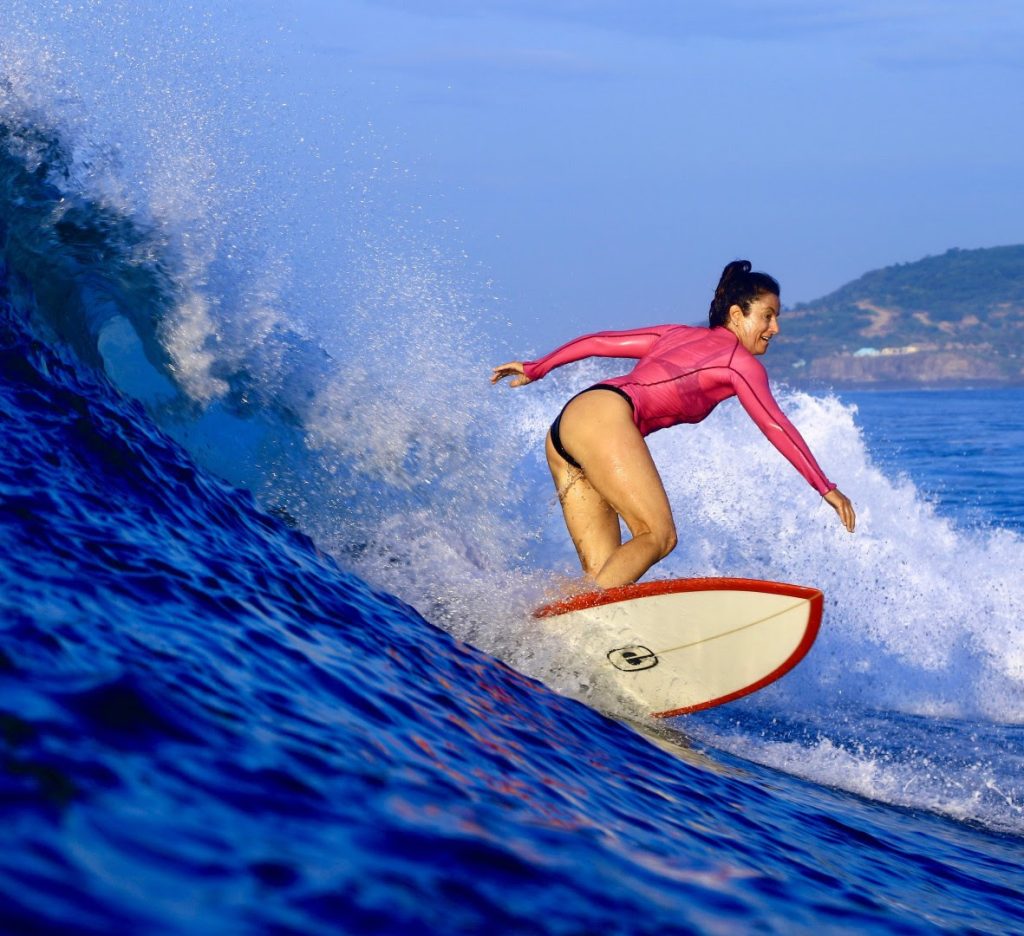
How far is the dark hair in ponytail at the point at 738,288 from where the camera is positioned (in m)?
5.73

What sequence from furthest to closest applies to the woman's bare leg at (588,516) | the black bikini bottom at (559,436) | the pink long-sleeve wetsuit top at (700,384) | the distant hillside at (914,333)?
1. the distant hillside at (914,333)
2. the woman's bare leg at (588,516)
3. the black bikini bottom at (559,436)
4. the pink long-sleeve wetsuit top at (700,384)

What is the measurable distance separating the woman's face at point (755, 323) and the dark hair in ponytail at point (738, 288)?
22 mm

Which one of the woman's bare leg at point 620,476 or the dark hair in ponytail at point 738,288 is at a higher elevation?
the dark hair in ponytail at point 738,288

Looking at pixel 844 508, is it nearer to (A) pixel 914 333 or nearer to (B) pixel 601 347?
(B) pixel 601 347

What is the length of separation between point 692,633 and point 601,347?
1.45 meters

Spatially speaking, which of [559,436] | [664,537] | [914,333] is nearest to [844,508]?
[664,537]

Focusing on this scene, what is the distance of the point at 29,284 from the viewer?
7.00m

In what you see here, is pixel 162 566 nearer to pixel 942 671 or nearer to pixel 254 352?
pixel 254 352

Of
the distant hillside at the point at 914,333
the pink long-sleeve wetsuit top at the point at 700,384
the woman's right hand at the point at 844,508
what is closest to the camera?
the woman's right hand at the point at 844,508

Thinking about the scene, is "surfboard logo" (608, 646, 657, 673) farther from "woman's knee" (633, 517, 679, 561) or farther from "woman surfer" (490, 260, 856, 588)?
"woman's knee" (633, 517, 679, 561)

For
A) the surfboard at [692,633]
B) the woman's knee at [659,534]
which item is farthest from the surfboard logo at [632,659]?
the woman's knee at [659,534]

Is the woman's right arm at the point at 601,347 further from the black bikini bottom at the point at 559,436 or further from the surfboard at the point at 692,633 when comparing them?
the surfboard at the point at 692,633

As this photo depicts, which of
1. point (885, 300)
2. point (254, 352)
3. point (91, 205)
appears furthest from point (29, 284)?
point (885, 300)

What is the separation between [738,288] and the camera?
5750mm
